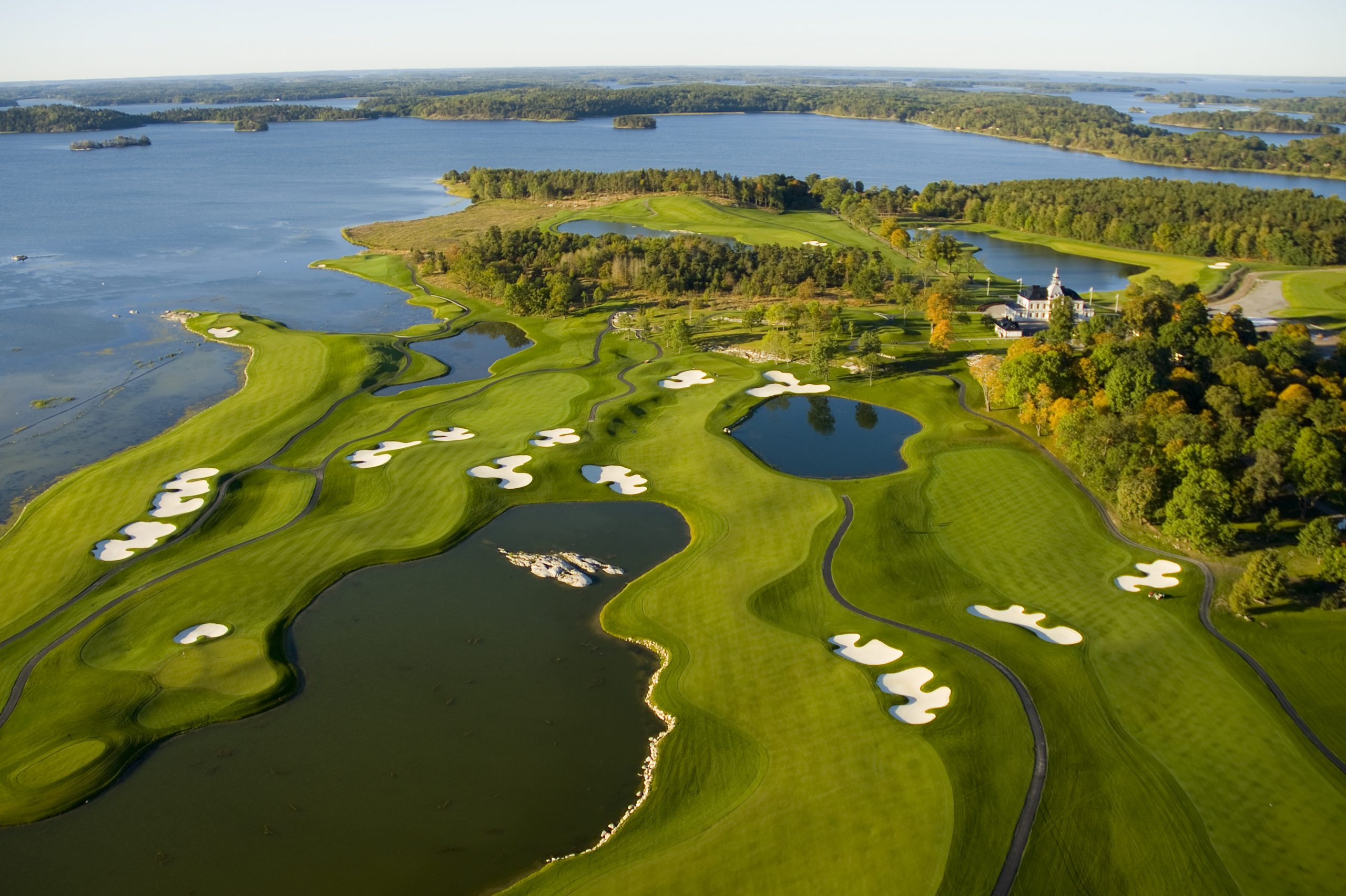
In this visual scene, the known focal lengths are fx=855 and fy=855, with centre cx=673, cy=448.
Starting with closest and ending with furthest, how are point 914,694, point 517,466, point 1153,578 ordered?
point 914,694, point 1153,578, point 517,466

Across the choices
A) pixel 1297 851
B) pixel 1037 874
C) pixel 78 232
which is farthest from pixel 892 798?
pixel 78 232

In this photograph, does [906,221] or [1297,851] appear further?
[906,221]

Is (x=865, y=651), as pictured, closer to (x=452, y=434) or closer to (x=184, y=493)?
(x=452, y=434)

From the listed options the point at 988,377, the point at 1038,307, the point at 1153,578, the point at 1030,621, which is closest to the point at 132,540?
the point at 1030,621

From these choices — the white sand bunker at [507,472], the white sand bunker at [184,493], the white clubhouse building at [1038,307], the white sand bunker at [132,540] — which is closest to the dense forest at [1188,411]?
the white clubhouse building at [1038,307]

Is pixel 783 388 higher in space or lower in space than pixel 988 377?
lower

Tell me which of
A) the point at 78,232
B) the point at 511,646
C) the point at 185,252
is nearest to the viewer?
the point at 511,646

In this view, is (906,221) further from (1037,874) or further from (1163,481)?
(1037,874)
